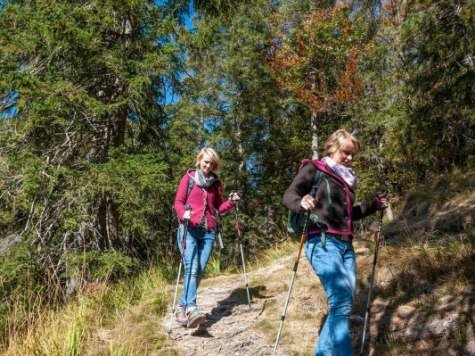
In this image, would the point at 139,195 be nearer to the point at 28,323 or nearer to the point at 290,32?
the point at 28,323

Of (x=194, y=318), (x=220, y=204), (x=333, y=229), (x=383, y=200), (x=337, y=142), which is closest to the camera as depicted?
(x=333, y=229)

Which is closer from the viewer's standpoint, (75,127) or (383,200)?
(383,200)

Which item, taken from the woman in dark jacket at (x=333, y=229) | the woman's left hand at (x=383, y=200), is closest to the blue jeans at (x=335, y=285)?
the woman in dark jacket at (x=333, y=229)

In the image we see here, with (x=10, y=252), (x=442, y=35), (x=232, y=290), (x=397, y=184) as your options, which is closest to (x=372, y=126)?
(x=397, y=184)

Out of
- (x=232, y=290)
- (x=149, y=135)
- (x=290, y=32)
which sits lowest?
(x=232, y=290)

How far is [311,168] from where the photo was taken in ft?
11.6

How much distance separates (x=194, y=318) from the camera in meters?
4.62

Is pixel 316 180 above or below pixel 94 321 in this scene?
above

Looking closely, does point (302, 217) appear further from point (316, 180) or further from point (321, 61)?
point (321, 61)

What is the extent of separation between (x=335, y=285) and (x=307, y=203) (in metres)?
0.63

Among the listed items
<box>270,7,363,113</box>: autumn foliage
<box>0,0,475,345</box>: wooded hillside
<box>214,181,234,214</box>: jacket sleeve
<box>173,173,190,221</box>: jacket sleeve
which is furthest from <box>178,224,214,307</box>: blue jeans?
<box>270,7,363,113</box>: autumn foliage

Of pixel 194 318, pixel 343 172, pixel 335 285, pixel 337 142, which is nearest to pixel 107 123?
pixel 194 318

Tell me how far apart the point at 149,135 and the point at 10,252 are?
141 inches

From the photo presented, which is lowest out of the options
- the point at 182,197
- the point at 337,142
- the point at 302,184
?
the point at 302,184
